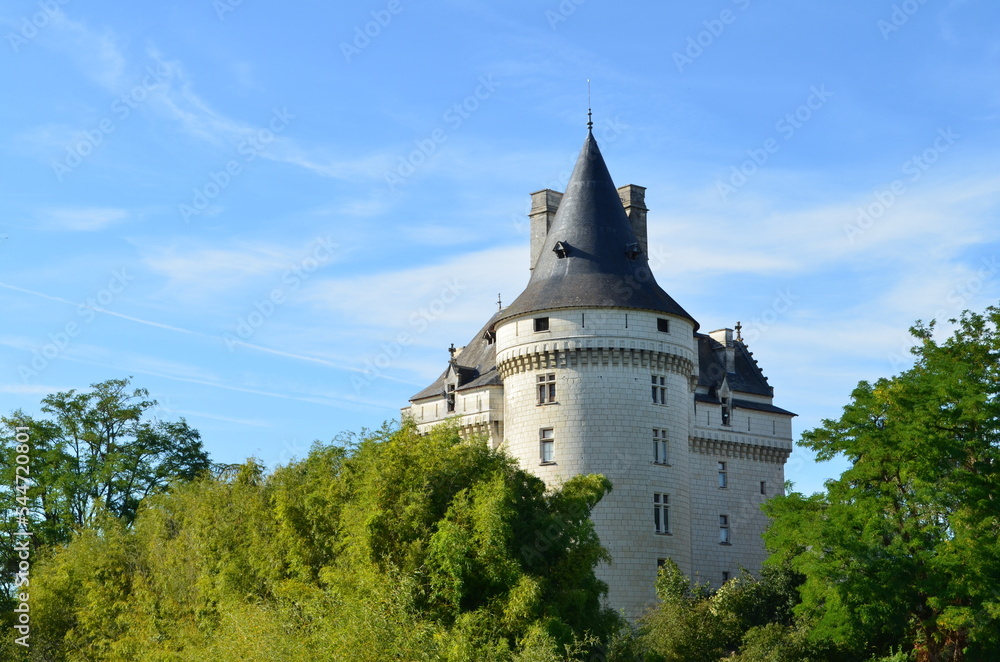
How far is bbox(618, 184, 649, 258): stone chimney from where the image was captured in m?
49.8

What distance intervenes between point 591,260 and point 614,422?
5.28 m

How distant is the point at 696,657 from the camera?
3528 centimetres

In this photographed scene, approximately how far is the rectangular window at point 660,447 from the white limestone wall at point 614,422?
207mm

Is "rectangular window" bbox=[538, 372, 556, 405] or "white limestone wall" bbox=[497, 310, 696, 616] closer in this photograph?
"white limestone wall" bbox=[497, 310, 696, 616]

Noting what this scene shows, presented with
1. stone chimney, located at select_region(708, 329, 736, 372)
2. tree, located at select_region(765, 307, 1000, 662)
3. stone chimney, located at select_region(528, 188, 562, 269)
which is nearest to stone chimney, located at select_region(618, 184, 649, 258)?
stone chimney, located at select_region(528, 188, 562, 269)

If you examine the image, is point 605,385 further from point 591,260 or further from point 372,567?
point 372,567

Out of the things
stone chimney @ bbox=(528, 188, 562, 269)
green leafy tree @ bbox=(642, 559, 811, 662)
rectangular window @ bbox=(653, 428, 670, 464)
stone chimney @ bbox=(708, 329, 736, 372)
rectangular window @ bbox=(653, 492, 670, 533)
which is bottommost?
green leafy tree @ bbox=(642, 559, 811, 662)

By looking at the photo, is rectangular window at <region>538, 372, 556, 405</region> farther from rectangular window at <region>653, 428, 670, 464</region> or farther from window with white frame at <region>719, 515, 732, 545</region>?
window with white frame at <region>719, 515, 732, 545</region>

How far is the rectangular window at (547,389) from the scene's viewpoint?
42.4 meters

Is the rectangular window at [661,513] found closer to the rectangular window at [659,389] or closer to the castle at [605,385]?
the castle at [605,385]

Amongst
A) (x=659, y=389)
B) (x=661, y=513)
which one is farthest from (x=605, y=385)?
(x=661, y=513)

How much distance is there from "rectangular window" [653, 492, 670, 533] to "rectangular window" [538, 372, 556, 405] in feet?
14.4

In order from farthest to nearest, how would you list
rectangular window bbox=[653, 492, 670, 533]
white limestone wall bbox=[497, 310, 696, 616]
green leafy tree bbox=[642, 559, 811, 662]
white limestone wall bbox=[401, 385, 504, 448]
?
white limestone wall bbox=[401, 385, 504, 448], rectangular window bbox=[653, 492, 670, 533], white limestone wall bbox=[497, 310, 696, 616], green leafy tree bbox=[642, 559, 811, 662]

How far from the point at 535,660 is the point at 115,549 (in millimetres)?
18004
